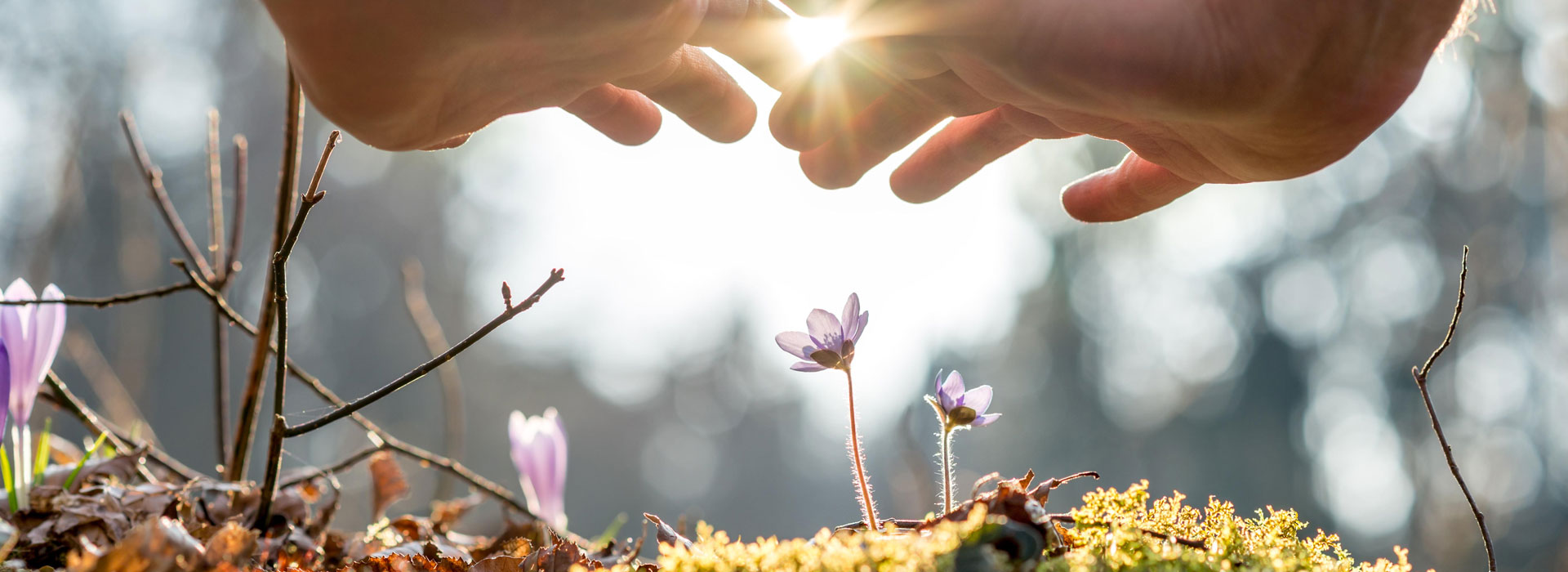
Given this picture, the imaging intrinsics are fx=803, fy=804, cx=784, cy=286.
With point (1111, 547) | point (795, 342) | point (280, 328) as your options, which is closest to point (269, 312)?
point (280, 328)

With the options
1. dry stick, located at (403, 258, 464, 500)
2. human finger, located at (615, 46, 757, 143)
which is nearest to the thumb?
human finger, located at (615, 46, 757, 143)

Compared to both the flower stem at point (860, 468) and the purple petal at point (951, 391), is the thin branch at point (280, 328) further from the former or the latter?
the purple petal at point (951, 391)

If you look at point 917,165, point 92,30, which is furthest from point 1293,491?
point 92,30

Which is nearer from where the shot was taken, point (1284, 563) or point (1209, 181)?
point (1284, 563)

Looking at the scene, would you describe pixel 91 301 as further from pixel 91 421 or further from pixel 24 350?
pixel 91 421

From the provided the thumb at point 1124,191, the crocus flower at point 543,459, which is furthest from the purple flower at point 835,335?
the crocus flower at point 543,459

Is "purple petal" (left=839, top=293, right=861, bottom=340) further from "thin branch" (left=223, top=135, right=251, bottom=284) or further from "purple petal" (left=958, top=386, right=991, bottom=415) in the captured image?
"thin branch" (left=223, top=135, right=251, bottom=284)

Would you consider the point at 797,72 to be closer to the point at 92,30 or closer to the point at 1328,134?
the point at 1328,134
